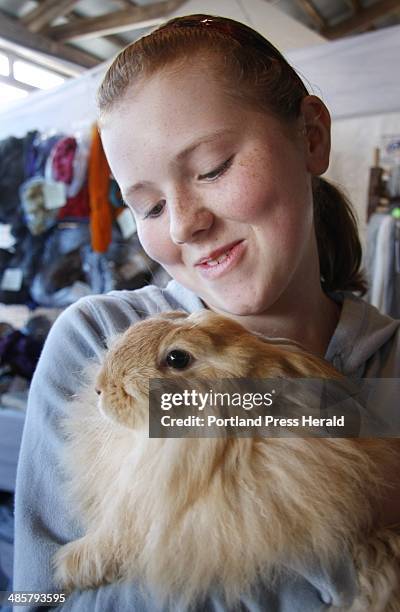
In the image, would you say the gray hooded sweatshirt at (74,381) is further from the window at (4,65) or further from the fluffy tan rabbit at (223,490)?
the window at (4,65)

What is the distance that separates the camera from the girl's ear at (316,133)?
46 centimetres

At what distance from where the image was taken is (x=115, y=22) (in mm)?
541

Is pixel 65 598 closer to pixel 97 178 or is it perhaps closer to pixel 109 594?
pixel 109 594

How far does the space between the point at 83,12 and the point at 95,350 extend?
406 millimetres

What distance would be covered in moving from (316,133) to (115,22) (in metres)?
0.27

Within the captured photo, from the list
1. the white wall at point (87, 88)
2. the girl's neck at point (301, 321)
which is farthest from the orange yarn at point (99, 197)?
the girl's neck at point (301, 321)

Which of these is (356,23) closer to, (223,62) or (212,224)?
(223,62)

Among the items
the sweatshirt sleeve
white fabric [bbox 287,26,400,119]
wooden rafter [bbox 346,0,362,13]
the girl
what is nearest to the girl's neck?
the girl

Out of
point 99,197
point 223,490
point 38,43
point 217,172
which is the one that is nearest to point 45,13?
point 38,43

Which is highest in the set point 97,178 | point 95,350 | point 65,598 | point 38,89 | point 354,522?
point 38,89

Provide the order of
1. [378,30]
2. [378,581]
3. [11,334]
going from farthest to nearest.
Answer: [11,334] → [378,30] → [378,581]

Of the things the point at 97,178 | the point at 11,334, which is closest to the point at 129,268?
the point at 97,178

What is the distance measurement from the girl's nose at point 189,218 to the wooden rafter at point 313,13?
29cm

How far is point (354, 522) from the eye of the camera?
1.29ft
